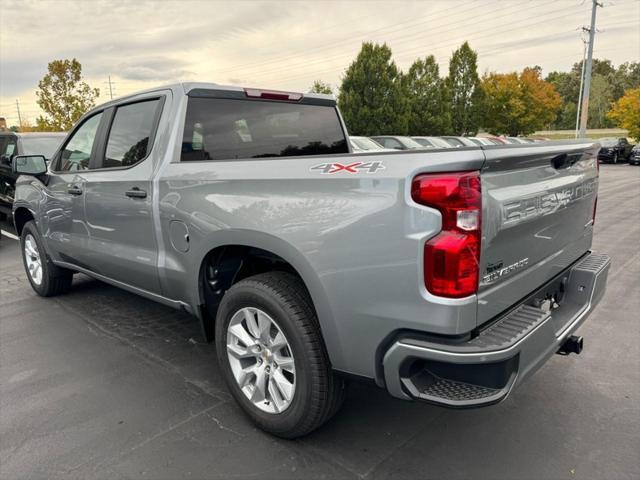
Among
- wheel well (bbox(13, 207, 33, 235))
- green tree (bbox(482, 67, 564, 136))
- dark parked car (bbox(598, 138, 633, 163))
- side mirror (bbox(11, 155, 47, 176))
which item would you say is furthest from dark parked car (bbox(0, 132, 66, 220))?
green tree (bbox(482, 67, 564, 136))

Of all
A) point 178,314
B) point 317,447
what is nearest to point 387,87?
point 178,314

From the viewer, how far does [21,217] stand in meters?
5.32

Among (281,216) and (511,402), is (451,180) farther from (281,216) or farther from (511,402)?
(511,402)

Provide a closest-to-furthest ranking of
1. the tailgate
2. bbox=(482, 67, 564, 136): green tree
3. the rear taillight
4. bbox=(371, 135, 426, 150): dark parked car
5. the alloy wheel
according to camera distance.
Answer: the rear taillight, the tailgate, the alloy wheel, bbox=(371, 135, 426, 150): dark parked car, bbox=(482, 67, 564, 136): green tree

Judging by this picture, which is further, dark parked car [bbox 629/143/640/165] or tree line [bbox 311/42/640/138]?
tree line [bbox 311/42/640/138]

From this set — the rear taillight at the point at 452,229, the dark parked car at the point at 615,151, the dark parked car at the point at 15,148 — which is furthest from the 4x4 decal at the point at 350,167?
the dark parked car at the point at 615,151

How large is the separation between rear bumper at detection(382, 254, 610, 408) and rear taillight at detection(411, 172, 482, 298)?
0.23 meters

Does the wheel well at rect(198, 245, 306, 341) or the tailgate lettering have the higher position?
the tailgate lettering

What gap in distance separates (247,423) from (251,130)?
192cm

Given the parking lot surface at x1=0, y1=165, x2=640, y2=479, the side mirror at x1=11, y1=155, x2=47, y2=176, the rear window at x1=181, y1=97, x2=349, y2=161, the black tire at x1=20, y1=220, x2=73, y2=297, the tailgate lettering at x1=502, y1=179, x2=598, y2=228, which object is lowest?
the parking lot surface at x1=0, y1=165, x2=640, y2=479

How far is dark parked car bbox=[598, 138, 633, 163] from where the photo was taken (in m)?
27.4

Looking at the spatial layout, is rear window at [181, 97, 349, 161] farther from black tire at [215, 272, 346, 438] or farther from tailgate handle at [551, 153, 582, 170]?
tailgate handle at [551, 153, 582, 170]

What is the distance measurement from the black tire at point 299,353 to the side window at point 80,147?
226cm

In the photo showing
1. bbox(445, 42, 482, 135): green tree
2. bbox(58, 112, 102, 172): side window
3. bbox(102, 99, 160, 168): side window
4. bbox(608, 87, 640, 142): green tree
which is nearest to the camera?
bbox(102, 99, 160, 168): side window
